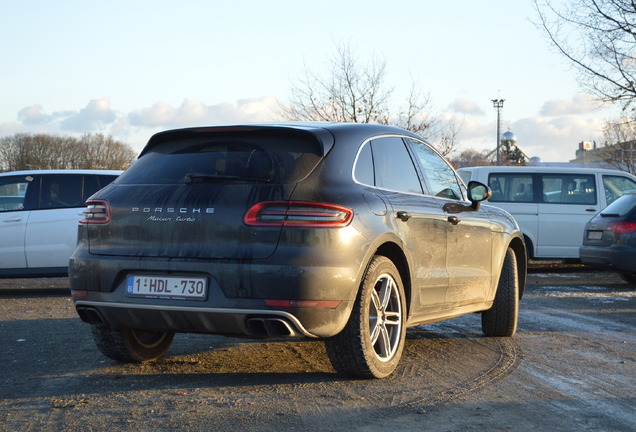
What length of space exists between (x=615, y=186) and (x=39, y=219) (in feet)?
32.7

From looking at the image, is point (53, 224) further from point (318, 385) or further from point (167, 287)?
point (318, 385)

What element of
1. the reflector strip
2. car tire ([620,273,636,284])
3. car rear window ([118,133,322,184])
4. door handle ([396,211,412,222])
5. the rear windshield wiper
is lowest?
car tire ([620,273,636,284])

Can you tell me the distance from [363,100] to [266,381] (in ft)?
96.9

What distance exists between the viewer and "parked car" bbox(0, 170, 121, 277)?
37.9ft

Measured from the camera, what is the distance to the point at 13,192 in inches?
464

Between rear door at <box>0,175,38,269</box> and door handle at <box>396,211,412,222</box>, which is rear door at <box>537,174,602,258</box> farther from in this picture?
door handle at <box>396,211,412,222</box>

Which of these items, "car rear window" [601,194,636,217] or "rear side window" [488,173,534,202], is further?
"rear side window" [488,173,534,202]

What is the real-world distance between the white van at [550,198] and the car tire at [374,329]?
9748 millimetres

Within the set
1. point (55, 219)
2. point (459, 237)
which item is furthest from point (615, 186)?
point (459, 237)

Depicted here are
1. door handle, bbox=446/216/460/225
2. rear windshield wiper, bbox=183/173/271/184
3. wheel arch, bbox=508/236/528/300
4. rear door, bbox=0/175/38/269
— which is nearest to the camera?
rear windshield wiper, bbox=183/173/271/184

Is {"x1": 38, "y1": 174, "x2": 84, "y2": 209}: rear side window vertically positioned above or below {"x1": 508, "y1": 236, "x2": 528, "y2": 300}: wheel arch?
above

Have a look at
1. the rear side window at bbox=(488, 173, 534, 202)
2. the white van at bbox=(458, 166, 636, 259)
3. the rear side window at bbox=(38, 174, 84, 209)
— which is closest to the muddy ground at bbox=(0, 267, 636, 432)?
the rear side window at bbox=(38, 174, 84, 209)

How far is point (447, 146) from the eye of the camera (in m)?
35.3

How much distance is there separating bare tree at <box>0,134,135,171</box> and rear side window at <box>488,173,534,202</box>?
85.6 metres
